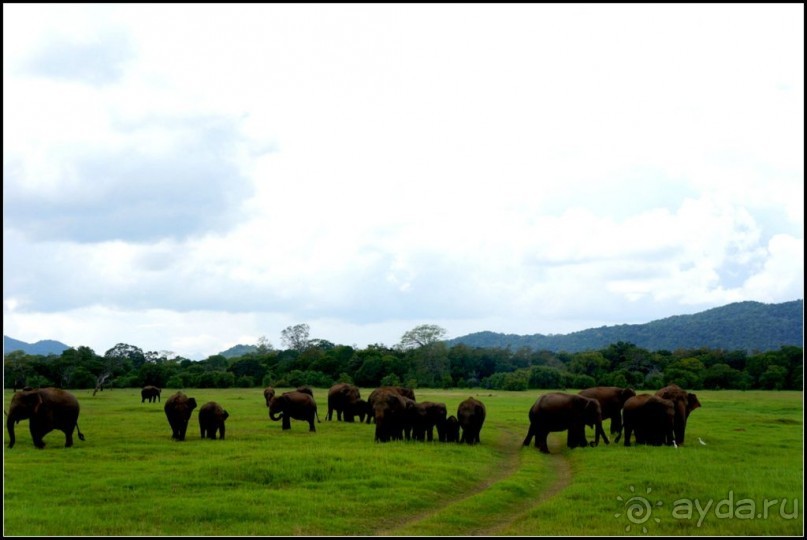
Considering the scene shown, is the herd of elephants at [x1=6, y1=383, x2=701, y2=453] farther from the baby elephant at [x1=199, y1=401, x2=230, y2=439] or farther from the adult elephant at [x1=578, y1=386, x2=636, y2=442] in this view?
the adult elephant at [x1=578, y1=386, x2=636, y2=442]

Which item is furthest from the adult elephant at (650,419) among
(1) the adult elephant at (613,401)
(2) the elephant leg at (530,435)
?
(1) the adult elephant at (613,401)

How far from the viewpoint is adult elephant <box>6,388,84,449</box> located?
23.9 meters

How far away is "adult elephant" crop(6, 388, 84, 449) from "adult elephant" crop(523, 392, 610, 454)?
54.5ft

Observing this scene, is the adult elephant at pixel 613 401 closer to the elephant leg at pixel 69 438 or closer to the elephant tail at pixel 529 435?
the elephant tail at pixel 529 435

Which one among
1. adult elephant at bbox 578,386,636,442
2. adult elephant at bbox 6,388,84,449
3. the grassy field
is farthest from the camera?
adult elephant at bbox 578,386,636,442

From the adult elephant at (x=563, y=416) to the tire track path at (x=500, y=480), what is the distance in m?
0.91

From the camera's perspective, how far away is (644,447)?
25.8m

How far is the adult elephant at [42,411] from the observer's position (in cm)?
2389

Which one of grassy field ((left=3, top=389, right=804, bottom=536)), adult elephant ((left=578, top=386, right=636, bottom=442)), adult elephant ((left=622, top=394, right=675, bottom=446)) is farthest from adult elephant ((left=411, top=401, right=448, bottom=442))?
adult elephant ((left=578, top=386, right=636, bottom=442))

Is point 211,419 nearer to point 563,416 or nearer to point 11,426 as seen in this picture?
point 11,426

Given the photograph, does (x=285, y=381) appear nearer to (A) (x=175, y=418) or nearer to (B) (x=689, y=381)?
(B) (x=689, y=381)

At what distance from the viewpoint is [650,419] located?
26.7 meters

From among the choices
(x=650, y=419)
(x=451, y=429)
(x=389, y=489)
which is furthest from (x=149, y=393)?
(x=389, y=489)

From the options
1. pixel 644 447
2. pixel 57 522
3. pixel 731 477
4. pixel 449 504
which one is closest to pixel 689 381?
pixel 644 447
